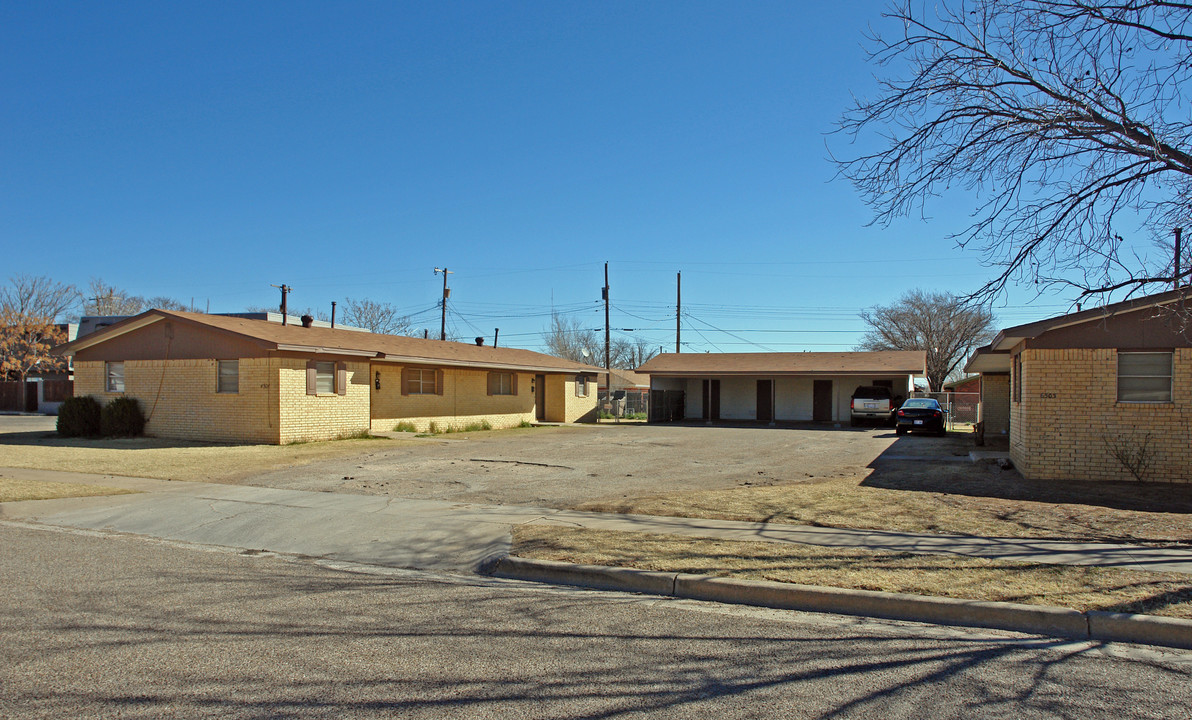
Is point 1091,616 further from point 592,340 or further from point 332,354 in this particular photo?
point 592,340

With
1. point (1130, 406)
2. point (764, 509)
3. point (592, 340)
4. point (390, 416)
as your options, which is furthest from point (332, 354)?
point (592, 340)

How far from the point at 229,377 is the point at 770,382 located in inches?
1003

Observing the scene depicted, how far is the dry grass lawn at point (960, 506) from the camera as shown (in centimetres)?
887

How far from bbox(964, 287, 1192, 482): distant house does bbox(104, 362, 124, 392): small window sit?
76.4 feet

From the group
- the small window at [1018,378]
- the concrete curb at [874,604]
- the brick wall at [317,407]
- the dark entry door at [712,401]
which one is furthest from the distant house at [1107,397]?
the dark entry door at [712,401]

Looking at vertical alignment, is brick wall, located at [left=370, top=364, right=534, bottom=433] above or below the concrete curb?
above

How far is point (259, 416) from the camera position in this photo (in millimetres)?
19719

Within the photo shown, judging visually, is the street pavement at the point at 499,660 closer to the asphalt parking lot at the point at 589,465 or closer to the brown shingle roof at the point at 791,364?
the asphalt parking lot at the point at 589,465

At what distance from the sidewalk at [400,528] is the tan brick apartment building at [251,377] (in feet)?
26.7

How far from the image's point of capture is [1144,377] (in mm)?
12727

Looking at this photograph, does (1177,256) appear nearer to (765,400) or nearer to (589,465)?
(589,465)

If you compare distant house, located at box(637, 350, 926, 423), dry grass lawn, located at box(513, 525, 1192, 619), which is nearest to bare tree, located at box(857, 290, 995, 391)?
distant house, located at box(637, 350, 926, 423)

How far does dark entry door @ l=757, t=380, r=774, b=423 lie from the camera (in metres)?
37.5

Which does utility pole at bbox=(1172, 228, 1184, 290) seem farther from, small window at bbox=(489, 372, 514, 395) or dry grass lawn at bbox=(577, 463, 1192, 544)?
small window at bbox=(489, 372, 514, 395)
